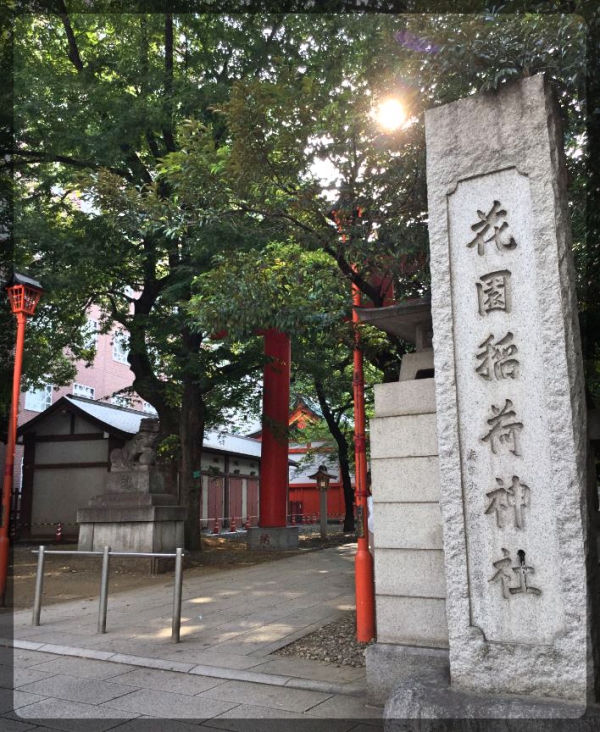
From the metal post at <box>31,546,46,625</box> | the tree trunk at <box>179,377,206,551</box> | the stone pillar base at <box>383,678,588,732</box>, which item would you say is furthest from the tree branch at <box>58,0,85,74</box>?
the stone pillar base at <box>383,678,588,732</box>

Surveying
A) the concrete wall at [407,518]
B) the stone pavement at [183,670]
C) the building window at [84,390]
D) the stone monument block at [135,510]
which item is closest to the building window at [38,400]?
the building window at [84,390]

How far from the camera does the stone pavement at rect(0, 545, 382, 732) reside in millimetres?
4797

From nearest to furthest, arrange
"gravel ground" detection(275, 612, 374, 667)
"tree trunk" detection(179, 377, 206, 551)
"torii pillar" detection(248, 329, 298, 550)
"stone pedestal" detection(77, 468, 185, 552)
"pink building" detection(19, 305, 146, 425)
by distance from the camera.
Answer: "gravel ground" detection(275, 612, 374, 667) → "stone pedestal" detection(77, 468, 185, 552) → "tree trunk" detection(179, 377, 206, 551) → "torii pillar" detection(248, 329, 298, 550) → "pink building" detection(19, 305, 146, 425)

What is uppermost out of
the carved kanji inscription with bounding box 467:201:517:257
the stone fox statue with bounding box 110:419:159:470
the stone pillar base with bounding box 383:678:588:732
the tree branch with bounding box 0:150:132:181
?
the tree branch with bounding box 0:150:132:181

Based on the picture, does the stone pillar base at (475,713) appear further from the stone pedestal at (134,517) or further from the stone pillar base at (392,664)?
the stone pedestal at (134,517)

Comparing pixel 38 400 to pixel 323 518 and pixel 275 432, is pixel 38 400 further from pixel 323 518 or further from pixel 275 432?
pixel 275 432

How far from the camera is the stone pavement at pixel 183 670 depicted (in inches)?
189

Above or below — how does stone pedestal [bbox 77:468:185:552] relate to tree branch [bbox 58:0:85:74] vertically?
below

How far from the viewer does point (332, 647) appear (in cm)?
677

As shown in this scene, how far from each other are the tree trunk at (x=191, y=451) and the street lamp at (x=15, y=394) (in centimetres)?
598

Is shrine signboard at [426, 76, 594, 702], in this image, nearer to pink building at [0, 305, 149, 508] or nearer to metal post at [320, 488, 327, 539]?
metal post at [320, 488, 327, 539]

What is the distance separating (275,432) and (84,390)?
1846 cm

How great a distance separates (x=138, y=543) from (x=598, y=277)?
10155 mm

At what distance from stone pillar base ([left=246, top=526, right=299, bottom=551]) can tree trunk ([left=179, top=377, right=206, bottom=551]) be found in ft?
5.37
